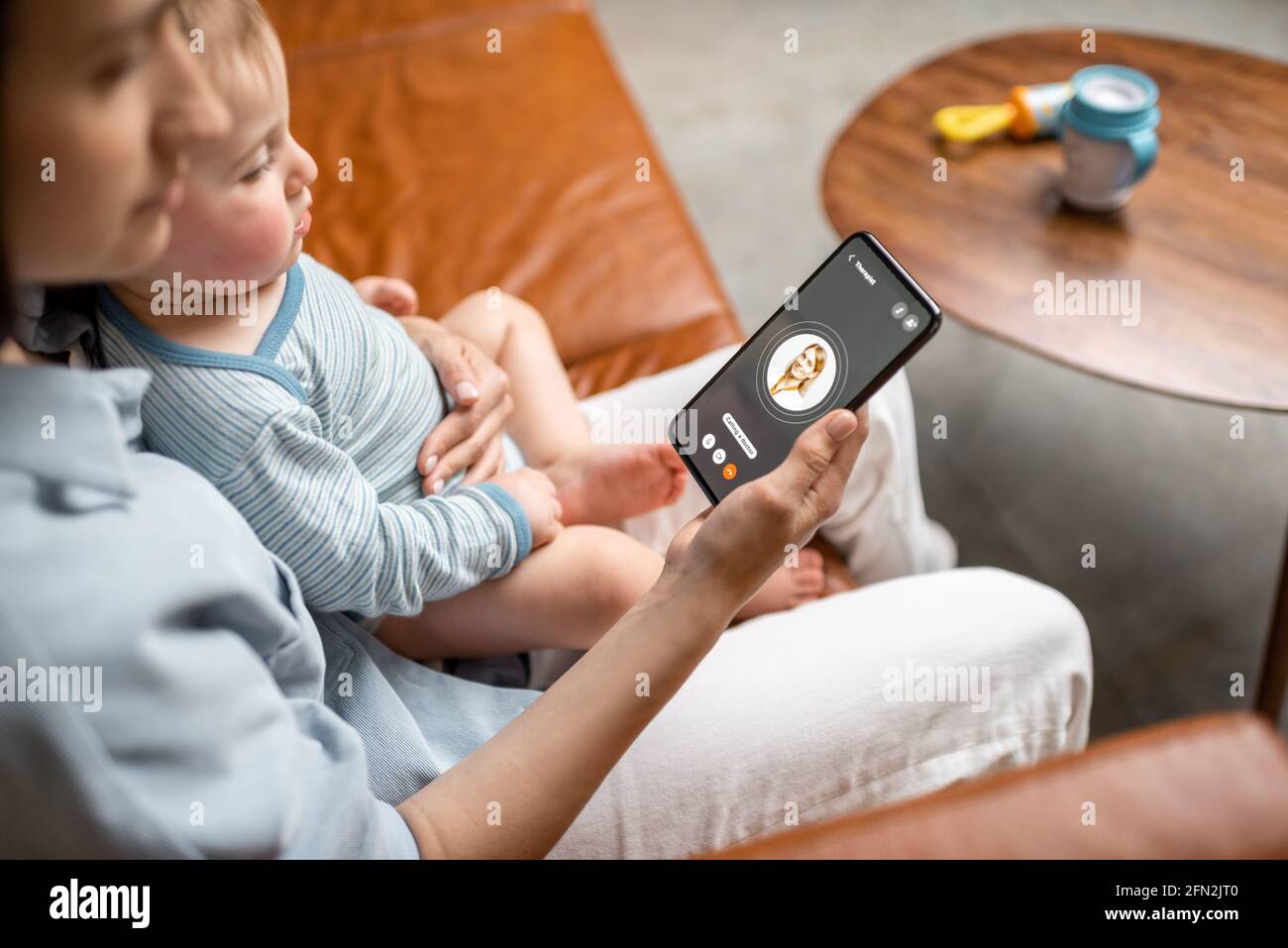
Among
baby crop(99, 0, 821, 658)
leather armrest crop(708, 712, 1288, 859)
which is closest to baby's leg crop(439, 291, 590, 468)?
baby crop(99, 0, 821, 658)

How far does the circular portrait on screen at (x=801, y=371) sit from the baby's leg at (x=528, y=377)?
0.91 feet

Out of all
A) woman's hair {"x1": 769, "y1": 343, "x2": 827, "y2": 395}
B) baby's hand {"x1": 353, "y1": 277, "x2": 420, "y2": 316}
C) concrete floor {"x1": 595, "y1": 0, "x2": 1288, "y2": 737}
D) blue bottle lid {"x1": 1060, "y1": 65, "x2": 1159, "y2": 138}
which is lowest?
concrete floor {"x1": 595, "y1": 0, "x2": 1288, "y2": 737}

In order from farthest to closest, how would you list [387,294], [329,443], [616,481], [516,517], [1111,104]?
[1111,104]
[387,294]
[616,481]
[516,517]
[329,443]

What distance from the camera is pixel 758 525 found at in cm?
71

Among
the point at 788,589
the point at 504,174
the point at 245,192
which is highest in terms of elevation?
the point at 245,192

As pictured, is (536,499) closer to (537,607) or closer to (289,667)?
(537,607)

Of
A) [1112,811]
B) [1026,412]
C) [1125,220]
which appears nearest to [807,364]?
[1112,811]

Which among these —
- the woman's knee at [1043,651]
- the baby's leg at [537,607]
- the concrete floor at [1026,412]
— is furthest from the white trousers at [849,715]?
the concrete floor at [1026,412]

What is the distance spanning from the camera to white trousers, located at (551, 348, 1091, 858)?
0.79 meters

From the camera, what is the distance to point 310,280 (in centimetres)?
87

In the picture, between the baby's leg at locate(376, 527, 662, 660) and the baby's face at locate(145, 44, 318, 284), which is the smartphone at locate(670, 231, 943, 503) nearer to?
the baby's leg at locate(376, 527, 662, 660)

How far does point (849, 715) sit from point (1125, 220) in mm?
852

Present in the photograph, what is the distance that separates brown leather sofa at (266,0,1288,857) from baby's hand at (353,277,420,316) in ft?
0.65
